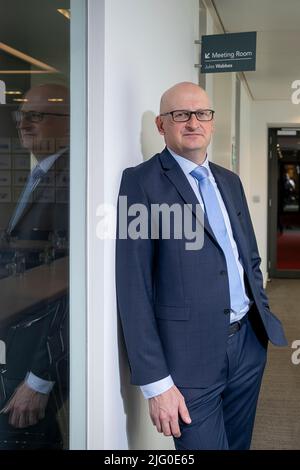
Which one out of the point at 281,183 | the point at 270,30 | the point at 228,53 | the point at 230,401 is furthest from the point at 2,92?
the point at 281,183

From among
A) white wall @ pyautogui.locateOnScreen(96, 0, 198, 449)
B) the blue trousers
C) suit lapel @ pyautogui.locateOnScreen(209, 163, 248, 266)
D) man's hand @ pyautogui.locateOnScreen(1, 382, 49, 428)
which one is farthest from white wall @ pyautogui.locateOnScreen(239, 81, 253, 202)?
man's hand @ pyautogui.locateOnScreen(1, 382, 49, 428)

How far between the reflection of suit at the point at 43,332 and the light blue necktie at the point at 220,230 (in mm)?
499

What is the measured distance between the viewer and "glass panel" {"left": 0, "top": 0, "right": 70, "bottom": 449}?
1592 millimetres

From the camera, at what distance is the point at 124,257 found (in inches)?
70.2

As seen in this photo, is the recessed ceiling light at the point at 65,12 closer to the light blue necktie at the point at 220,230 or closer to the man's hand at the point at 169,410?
the light blue necktie at the point at 220,230

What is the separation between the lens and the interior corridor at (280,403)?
133 inches

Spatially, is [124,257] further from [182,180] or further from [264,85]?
[264,85]

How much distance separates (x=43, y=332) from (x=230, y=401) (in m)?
0.81

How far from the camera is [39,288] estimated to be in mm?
1746

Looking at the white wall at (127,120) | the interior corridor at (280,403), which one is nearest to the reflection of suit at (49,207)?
the white wall at (127,120)

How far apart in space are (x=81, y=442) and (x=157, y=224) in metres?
0.80

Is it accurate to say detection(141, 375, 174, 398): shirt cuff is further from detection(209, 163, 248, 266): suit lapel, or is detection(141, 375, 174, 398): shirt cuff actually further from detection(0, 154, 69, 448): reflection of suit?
detection(209, 163, 248, 266): suit lapel

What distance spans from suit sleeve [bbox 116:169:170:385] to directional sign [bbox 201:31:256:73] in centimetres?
222

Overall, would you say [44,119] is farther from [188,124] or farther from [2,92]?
[188,124]
